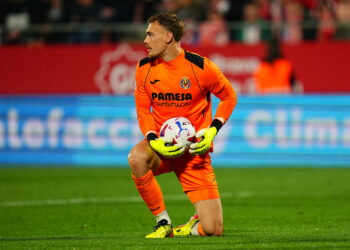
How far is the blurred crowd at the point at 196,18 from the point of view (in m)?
18.3

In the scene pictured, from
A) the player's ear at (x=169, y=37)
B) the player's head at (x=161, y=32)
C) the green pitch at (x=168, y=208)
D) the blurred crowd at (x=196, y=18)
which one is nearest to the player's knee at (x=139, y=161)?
the green pitch at (x=168, y=208)

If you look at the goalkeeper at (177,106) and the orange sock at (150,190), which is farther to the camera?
the goalkeeper at (177,106)

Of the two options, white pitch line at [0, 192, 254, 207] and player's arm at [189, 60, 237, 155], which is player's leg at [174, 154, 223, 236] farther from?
white pitch line at [0, 192, 254, 207]

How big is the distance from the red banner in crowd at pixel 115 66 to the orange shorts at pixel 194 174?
11.7 metres

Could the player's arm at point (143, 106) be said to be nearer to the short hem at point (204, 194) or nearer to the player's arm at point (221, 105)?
the player's arm at point (221, 105)

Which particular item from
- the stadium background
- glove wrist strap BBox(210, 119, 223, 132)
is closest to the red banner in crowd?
the stadium background

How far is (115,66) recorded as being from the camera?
19.6 metres

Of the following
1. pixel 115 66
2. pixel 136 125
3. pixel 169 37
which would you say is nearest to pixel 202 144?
pixel 169 37

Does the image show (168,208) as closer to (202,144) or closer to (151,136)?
(151,136)

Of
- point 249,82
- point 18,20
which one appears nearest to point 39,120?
point 18,20

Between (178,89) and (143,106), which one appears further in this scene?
(143,106)

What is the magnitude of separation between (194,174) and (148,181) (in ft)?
1.84

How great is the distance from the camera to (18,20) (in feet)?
63.4

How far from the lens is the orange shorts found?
748cm
